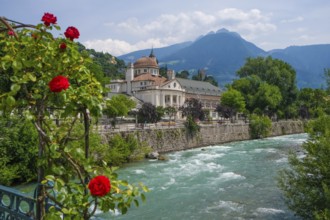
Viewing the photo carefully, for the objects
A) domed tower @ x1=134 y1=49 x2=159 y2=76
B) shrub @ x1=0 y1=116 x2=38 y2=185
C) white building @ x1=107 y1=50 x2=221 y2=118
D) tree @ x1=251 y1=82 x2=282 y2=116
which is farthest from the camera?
domed tower @ x1=134 y1=49 x2=159 y2=76

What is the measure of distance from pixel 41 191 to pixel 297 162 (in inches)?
386

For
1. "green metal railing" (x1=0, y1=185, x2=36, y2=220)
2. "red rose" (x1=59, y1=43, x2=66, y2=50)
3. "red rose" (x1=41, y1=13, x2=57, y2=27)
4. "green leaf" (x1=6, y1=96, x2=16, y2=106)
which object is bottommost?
"green metal railing" (x1=0, y1=185, x2=36, y2=220)

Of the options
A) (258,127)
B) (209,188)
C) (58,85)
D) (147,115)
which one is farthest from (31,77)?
(258,127)

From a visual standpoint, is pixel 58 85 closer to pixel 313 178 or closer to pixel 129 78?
pixel 313 178

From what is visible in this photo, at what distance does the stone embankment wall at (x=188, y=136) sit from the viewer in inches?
1258

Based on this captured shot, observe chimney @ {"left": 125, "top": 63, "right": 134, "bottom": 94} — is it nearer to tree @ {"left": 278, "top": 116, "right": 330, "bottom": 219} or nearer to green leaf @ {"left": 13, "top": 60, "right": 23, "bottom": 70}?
tree @ {"left": 278, "top": 116, "right": 330, "bottom": 219}

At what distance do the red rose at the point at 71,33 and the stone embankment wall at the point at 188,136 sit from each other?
79.9 feet

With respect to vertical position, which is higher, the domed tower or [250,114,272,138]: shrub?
the domed tower

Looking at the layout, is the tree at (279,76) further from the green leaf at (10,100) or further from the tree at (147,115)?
the green leaf at (10,100)

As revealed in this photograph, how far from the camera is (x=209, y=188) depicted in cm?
1691

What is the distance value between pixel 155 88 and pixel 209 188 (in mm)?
48751

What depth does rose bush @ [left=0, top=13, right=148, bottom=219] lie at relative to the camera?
2.84m

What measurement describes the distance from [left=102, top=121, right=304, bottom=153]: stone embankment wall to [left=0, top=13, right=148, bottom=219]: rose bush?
2421 cm

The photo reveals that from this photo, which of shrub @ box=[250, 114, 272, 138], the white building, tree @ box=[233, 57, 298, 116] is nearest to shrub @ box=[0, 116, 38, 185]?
shrub @ box=[250, 114, 272, 138]
